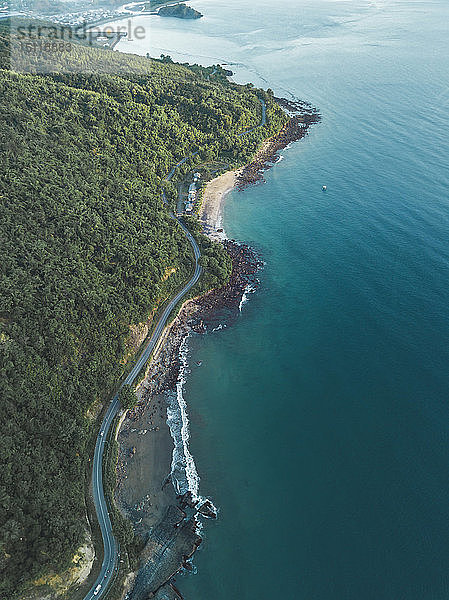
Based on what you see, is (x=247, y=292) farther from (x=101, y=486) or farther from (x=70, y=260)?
(x=101, y=486)

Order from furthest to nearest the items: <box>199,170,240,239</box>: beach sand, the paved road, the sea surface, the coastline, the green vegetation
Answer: <box>199,170,240,239</box>: beach sand, the green vegetation, the coastline, the sea surface, the paved road

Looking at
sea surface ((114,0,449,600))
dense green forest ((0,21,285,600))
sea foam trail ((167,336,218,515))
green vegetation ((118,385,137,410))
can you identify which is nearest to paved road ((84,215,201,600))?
green vegetation ((118,385,137,410))

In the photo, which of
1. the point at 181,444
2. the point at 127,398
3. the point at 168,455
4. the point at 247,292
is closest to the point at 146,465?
the point at 168,455

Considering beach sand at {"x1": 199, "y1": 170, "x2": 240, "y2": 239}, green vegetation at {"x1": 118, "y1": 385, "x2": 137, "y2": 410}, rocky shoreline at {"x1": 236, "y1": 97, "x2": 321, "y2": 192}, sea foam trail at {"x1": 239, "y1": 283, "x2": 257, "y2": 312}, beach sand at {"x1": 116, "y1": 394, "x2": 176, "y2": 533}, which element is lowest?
beach sand at {"x1": 116, "y1": 394, "x2": 176, "y2": 533}

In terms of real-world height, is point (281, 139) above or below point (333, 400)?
above

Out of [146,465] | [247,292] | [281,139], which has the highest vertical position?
[281,139]

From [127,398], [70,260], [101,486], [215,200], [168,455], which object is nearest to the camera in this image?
[101,486]

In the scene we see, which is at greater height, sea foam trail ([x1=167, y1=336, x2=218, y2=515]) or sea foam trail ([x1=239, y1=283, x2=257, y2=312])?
sea foam trail ([x1=239, y1=283, x2=257, y2=312])

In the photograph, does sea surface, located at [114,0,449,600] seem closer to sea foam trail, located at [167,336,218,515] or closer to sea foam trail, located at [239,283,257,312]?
sea foam trail, located at [167,336,218,515]
